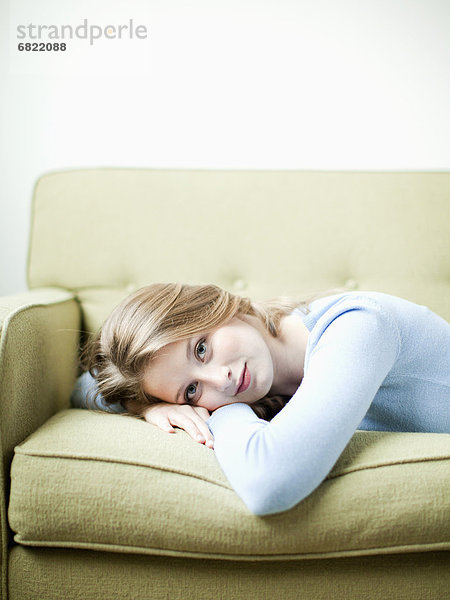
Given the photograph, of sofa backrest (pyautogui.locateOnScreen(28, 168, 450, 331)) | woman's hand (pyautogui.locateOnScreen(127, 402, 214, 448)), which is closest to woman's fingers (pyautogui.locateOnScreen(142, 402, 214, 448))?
woman's hand (pyautogui.locateOnScreen(127, 402, 214, 448))

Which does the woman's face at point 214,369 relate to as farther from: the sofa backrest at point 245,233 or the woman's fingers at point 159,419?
the sofa backrest at point 245,233

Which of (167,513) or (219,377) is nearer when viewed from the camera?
(167,513)

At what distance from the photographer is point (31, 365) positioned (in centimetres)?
92

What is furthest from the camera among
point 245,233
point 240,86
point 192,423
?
point 240,86

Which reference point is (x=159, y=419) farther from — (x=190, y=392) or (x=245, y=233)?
(x=245, y=233)

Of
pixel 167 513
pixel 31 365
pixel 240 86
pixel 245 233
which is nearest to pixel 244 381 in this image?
pixel 167 513

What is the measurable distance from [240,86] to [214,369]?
1170 millimetres

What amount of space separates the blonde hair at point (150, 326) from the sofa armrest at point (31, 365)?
0.08 meters

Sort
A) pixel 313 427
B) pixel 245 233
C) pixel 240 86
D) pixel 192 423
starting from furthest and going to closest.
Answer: pixel 240 86 → pixel 245 233 → pixel 192 423 → pixel 313 427

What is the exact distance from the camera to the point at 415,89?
66.7 inches

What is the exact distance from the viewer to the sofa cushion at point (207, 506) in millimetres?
688

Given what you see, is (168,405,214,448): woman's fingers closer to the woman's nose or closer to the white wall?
the woman's nose

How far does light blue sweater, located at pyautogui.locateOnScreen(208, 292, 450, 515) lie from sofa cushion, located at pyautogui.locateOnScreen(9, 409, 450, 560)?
4cm

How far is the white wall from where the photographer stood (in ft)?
5.53
